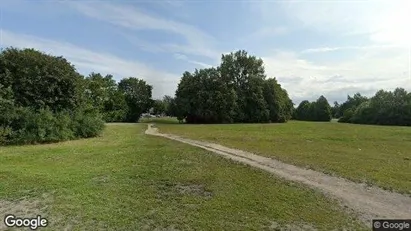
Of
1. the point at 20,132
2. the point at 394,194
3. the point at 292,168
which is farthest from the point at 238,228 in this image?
the point at 20,132

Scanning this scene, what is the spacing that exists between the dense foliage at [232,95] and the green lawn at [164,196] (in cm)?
4712

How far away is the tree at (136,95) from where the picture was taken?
3049 inches

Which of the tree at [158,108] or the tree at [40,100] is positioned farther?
the tree at [158,108]

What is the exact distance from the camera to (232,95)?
58.2 m

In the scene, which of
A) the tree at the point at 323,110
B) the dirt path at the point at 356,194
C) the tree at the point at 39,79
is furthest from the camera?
the tree at the point at 323,110

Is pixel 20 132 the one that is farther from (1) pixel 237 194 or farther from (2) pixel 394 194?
(2) pixel 394 194

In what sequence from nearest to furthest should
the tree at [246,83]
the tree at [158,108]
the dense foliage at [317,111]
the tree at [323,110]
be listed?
the tree at [246,83] → the tree at [323,110] → the tree at [158,108] → the dense foliage at [317,111]

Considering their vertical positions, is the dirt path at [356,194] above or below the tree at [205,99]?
below

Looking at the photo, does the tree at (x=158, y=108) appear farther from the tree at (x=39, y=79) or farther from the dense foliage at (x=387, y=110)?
the tree at (x=39, y=79)
